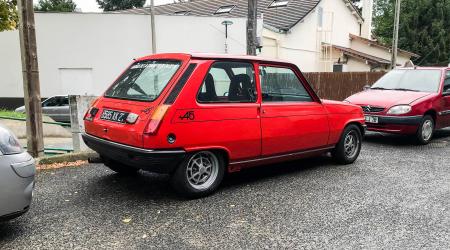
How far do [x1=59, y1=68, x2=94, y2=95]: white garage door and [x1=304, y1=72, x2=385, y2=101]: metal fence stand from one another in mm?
10127

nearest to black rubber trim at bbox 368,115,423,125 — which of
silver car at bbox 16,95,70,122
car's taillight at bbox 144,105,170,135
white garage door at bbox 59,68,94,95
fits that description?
car's taillight at bbox 144,105,170,135

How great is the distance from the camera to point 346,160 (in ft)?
21.7

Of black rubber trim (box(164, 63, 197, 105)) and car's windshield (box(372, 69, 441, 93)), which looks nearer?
black rubber trim (box(164, 63, 197, 105))

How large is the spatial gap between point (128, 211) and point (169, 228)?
0.63 m

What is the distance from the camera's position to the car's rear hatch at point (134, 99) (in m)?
4.41

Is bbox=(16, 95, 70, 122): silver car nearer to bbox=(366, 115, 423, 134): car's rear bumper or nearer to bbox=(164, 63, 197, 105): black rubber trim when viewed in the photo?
bbox=(366, 115, 423, 134): car's rear bumper

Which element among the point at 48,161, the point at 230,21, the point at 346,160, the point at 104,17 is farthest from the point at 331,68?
the point at 48,161

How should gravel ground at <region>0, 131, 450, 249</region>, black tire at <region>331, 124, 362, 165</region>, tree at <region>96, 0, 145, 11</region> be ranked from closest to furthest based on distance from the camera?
gravel ground at <region>0, 131, 450, 249</region> < black tire at <region>331, 124, 362, 165</region> < tree at <region>96, 0, 145, 11</region>

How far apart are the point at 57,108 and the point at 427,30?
28.7 m

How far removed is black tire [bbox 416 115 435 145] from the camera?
8.29 m

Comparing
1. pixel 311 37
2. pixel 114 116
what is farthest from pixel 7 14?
pixel 311 37

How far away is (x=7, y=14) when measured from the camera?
450 inches

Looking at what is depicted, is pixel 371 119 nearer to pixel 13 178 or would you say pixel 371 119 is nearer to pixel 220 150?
pixel 220 150

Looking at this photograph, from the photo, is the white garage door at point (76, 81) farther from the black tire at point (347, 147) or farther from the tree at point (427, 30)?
the tree at point (427, 30)
